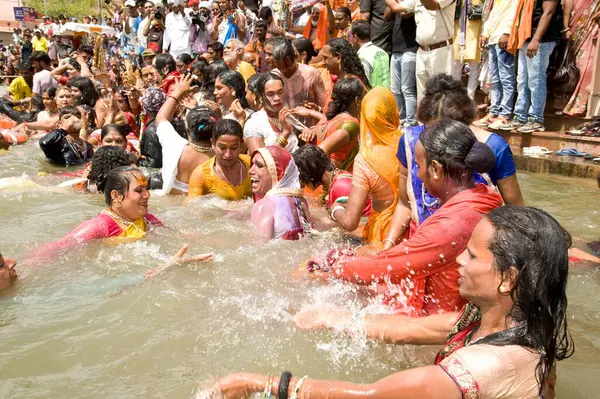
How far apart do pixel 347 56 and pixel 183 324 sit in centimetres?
391

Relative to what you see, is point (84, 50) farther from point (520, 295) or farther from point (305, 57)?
point (520, 295)

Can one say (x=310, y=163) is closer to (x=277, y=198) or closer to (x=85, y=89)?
(x=277, y=198)

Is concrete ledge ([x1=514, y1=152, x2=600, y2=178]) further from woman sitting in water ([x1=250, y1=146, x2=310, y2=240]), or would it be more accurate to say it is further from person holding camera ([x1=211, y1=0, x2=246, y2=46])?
person holding camera ([x1=211, y1=0, x2=246, y2=46])

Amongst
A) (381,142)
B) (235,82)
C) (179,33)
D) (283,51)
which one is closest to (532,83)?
(283,51)

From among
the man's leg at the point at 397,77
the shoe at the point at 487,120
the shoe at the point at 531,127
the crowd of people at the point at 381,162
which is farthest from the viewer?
the man's leg at the point at 397,77

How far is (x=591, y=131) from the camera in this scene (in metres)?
7.04

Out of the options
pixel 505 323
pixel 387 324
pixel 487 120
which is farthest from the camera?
pixel 487 120

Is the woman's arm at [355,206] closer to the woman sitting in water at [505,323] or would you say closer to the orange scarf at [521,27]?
the woman sitting in water at [505,323]

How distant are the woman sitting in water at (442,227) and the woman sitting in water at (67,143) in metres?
6.03

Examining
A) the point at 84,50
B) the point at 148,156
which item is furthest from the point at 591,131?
the point at 84,50

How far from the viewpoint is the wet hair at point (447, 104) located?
11.0ft

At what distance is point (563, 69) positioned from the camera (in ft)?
24.3

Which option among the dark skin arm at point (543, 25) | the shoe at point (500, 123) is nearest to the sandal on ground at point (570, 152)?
the shoe at point (500, 123)

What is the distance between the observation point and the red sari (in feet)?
8.28
